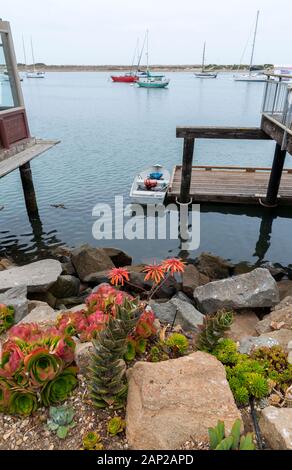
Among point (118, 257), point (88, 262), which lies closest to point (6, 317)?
point (88, 262)

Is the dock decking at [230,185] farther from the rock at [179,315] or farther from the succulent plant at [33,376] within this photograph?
the succulent plant at [33,376]

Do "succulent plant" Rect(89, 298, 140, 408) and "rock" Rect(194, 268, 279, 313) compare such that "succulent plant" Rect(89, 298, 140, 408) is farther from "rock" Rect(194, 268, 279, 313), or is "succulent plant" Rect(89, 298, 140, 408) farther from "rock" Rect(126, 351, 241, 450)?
"rock" Rect(194, 268, 279, 313)

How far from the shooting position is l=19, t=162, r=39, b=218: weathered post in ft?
51.5

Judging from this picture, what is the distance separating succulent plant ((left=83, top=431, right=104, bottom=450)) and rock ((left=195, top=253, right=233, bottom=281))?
28.7ft

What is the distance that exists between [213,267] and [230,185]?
743 cm

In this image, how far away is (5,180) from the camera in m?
21.9

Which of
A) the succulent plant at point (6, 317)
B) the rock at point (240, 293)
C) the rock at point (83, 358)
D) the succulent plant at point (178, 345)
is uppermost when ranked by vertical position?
the rock at point (83, 358)

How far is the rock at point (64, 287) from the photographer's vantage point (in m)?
10.0

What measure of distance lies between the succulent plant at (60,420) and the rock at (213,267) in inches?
339

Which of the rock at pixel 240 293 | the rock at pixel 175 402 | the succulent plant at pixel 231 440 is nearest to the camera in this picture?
the succulent plant at pixel 231 440

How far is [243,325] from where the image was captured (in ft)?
26.4

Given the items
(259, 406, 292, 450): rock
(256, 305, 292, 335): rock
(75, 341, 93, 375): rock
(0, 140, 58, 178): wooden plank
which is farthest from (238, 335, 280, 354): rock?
(0, 140, 58, 178): wooden plank

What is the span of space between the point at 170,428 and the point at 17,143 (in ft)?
38.0

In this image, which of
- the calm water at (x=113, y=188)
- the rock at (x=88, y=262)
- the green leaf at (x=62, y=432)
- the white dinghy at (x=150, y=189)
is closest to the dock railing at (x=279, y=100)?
the calm water at (x=113, y=188)
